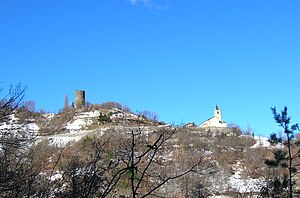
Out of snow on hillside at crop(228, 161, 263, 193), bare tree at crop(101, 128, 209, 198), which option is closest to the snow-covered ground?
snow on hillside at crop(228, 161, 263, 193)

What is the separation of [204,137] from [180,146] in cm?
638

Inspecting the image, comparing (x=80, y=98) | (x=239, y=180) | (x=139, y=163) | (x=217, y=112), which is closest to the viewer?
(x=139, y=163)

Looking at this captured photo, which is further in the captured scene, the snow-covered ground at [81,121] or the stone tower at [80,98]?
the stone tower at [80,98]

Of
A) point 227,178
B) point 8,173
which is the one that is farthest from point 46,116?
point 8,173

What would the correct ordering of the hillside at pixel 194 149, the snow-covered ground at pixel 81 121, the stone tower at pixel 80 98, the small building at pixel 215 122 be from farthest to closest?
the stone tower at pixel 80 98 → the small building at pixel 215 122 → the snow-covered ground at pixel 81 121 → the hillside at pixel 194 149

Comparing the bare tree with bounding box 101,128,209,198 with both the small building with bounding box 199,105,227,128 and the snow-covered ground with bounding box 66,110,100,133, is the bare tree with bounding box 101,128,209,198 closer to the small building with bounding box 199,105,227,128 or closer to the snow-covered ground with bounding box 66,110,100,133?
the snow-covered ground with bounding box 66,110,100,133

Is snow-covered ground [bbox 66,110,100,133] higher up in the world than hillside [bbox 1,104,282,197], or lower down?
higher up

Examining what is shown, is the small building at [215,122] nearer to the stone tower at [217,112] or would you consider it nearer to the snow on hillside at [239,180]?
the stone tower at [217,112]

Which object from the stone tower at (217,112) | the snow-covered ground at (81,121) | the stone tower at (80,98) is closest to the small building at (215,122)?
the stone tower at (217,112)

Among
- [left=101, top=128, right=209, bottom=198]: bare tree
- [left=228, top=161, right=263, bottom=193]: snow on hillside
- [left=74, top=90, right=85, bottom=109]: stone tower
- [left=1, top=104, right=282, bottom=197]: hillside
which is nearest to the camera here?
[left=101, top=128, right=209, bottom=198]: bare tree

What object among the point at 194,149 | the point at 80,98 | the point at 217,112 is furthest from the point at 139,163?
the point at 217,112

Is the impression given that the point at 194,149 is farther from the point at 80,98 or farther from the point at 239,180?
the point at 80,98

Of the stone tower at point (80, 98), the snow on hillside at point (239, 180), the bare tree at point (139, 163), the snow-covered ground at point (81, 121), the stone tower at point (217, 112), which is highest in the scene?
the stone tower at point (80, 98)

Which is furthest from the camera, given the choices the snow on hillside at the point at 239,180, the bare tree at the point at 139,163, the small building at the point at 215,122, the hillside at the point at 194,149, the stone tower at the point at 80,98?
the stone tower at the point at 80,98
